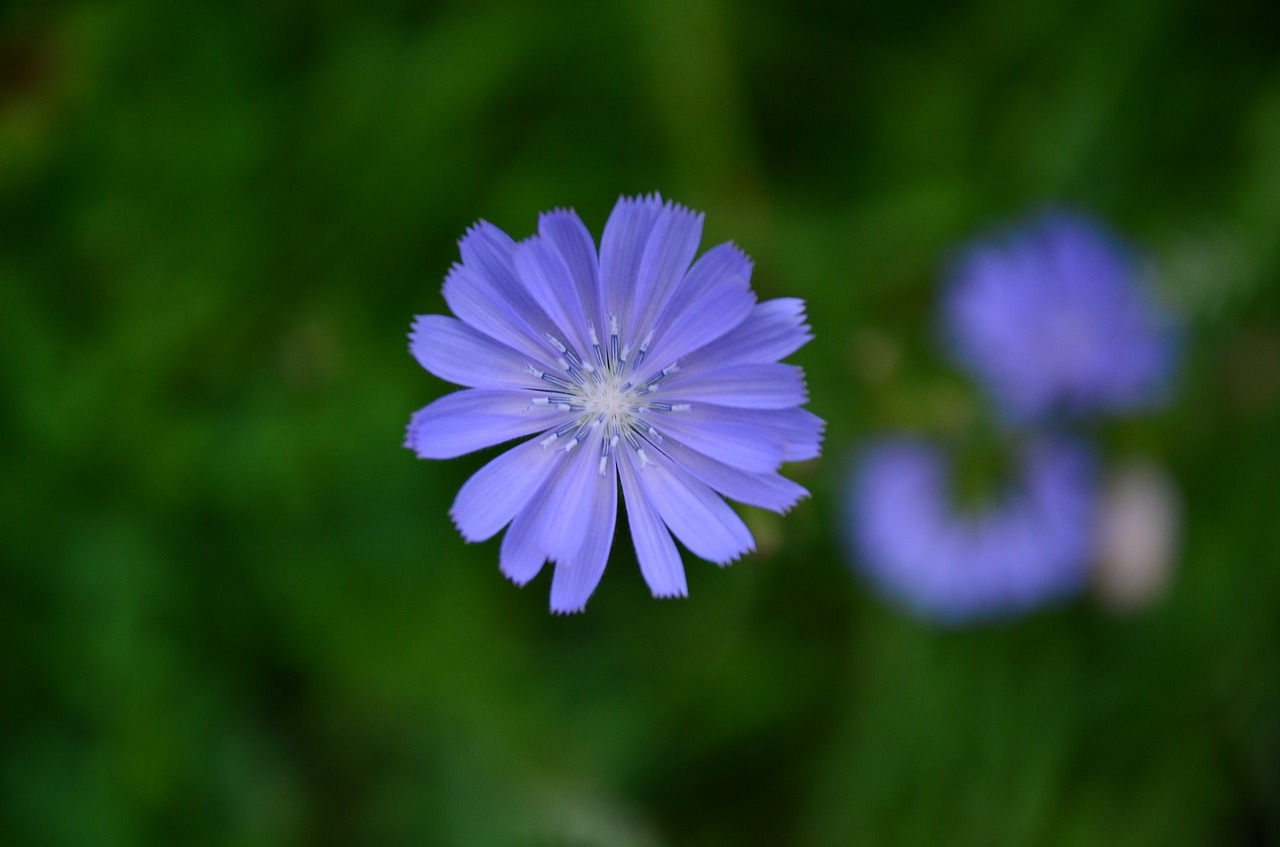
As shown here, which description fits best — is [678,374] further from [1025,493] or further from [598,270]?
[1025,493]

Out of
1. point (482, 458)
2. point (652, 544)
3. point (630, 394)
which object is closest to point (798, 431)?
Result: point (652, 544)

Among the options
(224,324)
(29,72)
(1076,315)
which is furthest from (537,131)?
(1076,315)

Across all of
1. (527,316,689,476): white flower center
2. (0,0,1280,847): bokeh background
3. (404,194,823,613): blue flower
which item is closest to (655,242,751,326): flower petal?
(404,194,823,613): blue flower

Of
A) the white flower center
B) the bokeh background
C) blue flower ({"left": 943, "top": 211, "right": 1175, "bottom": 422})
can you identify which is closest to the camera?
the white flower center

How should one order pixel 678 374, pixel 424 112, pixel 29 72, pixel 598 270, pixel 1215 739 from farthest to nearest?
1. pixel 1215 739
2. pixel 424 112
3. pixel 29 72
4. pixel 678 374
5. pixel 598 270

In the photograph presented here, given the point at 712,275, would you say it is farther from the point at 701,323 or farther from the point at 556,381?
the point at 556,381

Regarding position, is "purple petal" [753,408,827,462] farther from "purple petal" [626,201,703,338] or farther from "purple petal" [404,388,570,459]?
"purple petal" [404,388,570,459]

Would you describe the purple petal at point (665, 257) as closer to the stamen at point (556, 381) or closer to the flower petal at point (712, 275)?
the flower petal at point (712, 275)
